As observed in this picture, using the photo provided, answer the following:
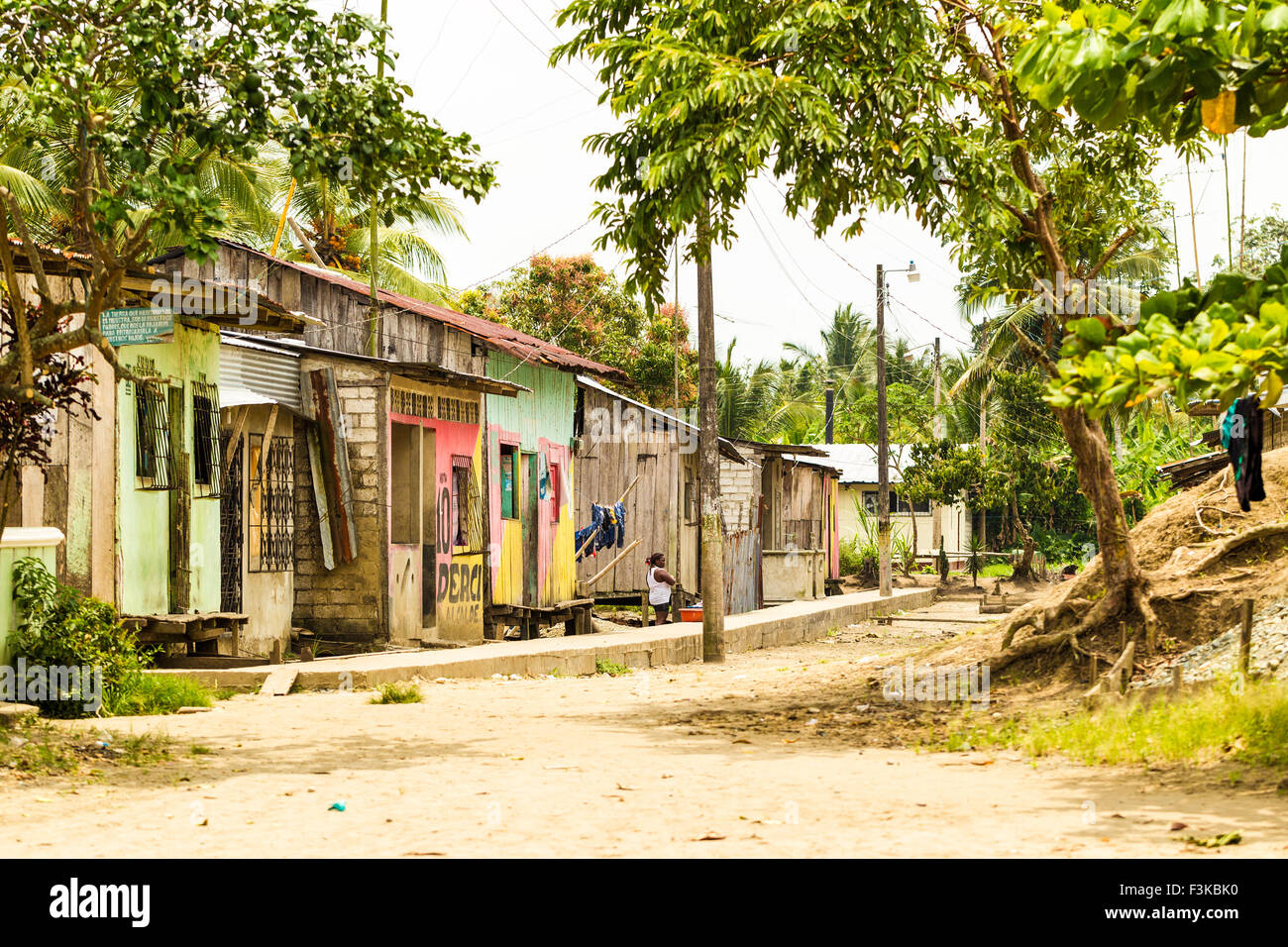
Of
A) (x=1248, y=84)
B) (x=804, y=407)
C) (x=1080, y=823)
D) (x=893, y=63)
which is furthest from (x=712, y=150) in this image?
Result: (x=804, y=407)

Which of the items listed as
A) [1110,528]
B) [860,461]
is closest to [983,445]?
[860,461]

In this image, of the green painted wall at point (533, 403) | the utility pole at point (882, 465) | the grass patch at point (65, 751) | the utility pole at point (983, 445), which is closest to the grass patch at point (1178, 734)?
the grass patch at point (65, 751)

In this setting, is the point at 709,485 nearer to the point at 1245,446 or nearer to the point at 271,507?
the point at 271,507

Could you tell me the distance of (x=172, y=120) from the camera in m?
8.58

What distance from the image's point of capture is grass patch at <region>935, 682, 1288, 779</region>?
26.1 ft

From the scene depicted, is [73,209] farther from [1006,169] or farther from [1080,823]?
[1080,823]

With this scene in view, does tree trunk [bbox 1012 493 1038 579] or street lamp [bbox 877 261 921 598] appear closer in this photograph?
street lamp [bbox 877 261 921 598]

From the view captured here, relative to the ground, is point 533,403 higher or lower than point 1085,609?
higher

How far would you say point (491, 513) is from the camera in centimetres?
1939

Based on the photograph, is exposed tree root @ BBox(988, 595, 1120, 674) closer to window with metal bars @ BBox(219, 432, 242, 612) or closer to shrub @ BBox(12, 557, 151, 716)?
shrub @ BBox(12, 557, 151, 716)

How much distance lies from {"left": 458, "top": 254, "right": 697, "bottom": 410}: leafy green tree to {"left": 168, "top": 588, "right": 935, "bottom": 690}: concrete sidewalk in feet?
38.6

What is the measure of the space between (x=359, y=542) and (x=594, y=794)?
906cm

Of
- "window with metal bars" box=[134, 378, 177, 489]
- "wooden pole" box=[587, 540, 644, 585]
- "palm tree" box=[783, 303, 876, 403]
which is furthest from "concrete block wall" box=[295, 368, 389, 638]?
"palm tree" box=[783, 303, 876, 403]

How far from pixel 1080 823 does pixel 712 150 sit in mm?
5606
